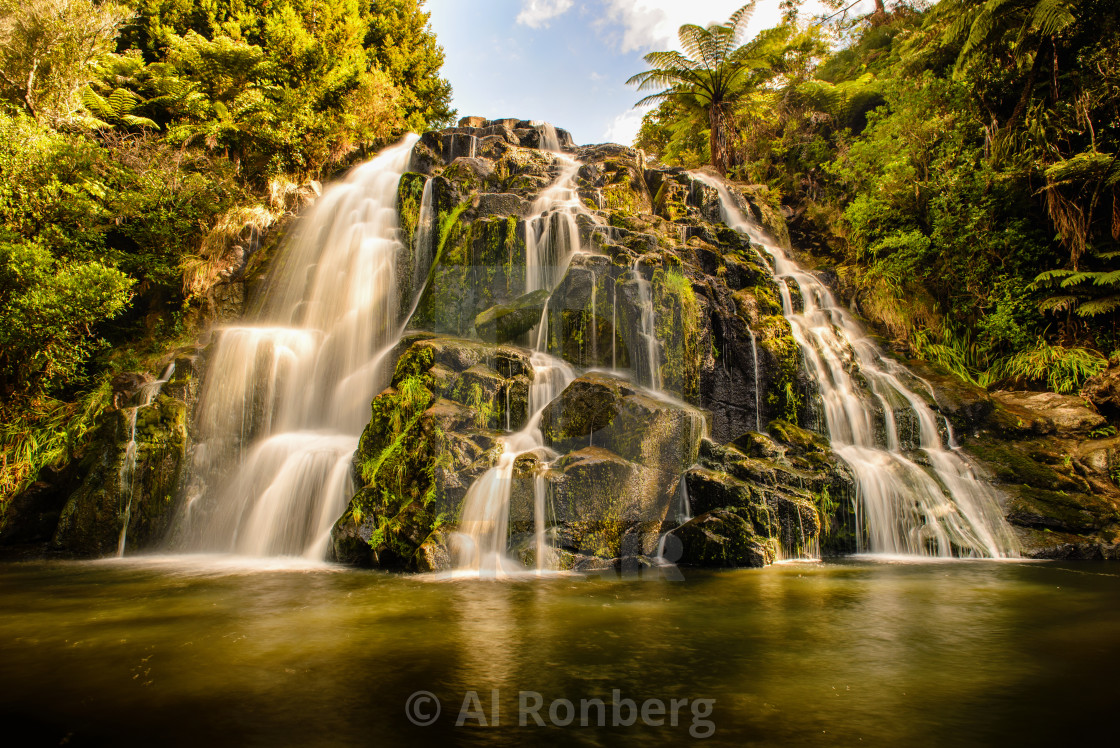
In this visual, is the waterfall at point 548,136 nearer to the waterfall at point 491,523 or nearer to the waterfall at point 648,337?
the waterfall at point 648,337

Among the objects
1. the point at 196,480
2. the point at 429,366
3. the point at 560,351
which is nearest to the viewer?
the point at 429,366

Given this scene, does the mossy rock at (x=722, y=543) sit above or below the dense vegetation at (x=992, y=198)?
below

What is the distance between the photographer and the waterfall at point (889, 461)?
780cm

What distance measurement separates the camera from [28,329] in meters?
8.71

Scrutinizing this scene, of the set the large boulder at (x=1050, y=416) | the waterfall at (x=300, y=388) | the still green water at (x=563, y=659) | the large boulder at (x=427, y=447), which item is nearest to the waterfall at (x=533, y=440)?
the large boulder at (x=427, y=447)

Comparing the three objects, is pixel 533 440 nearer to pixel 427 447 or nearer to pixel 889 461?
pixel 427 447

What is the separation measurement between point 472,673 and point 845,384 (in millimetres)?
8639

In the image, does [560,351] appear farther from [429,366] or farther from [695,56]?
[695,56]

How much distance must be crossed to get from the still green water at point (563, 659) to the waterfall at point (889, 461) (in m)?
1.57

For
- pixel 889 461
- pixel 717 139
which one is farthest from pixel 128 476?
pixel 717 139

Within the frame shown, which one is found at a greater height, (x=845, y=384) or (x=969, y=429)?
(x=845, y=384)

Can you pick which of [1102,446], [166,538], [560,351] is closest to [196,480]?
[166,538]

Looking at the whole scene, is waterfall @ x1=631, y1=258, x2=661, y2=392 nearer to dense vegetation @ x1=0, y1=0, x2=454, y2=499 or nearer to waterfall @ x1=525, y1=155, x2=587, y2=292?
waterfall @ x1=525, y1=155, x2=587, y2=292

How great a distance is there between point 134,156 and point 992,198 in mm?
17653
